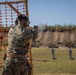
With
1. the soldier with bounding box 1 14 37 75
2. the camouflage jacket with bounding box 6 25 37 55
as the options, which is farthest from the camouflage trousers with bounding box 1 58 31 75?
the camouflage jacket with bounding box 6 25 37 55

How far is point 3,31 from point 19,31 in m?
4.28

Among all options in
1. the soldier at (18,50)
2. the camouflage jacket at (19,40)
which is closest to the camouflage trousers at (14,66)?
the soldier at (18,50)

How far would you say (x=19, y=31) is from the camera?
8.11 metres

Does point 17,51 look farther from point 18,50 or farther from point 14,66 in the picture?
point 14,66

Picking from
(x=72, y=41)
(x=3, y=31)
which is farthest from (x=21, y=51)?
(x=72, y=41)

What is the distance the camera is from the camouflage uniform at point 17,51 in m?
8.02

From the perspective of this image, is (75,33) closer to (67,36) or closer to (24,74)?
(67,36)

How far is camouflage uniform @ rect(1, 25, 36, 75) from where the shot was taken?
8016 mm

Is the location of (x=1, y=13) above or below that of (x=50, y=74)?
above

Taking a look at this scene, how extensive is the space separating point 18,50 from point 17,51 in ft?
0.11

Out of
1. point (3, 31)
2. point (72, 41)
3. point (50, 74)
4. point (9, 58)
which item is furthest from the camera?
point (72, 41)

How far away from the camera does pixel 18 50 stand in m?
8.09

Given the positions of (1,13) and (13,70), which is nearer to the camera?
(13,70)

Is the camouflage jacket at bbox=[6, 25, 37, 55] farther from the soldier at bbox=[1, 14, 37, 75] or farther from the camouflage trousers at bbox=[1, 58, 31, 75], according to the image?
the camouflage trousers at bbox=[1, 58, 31, 75]
